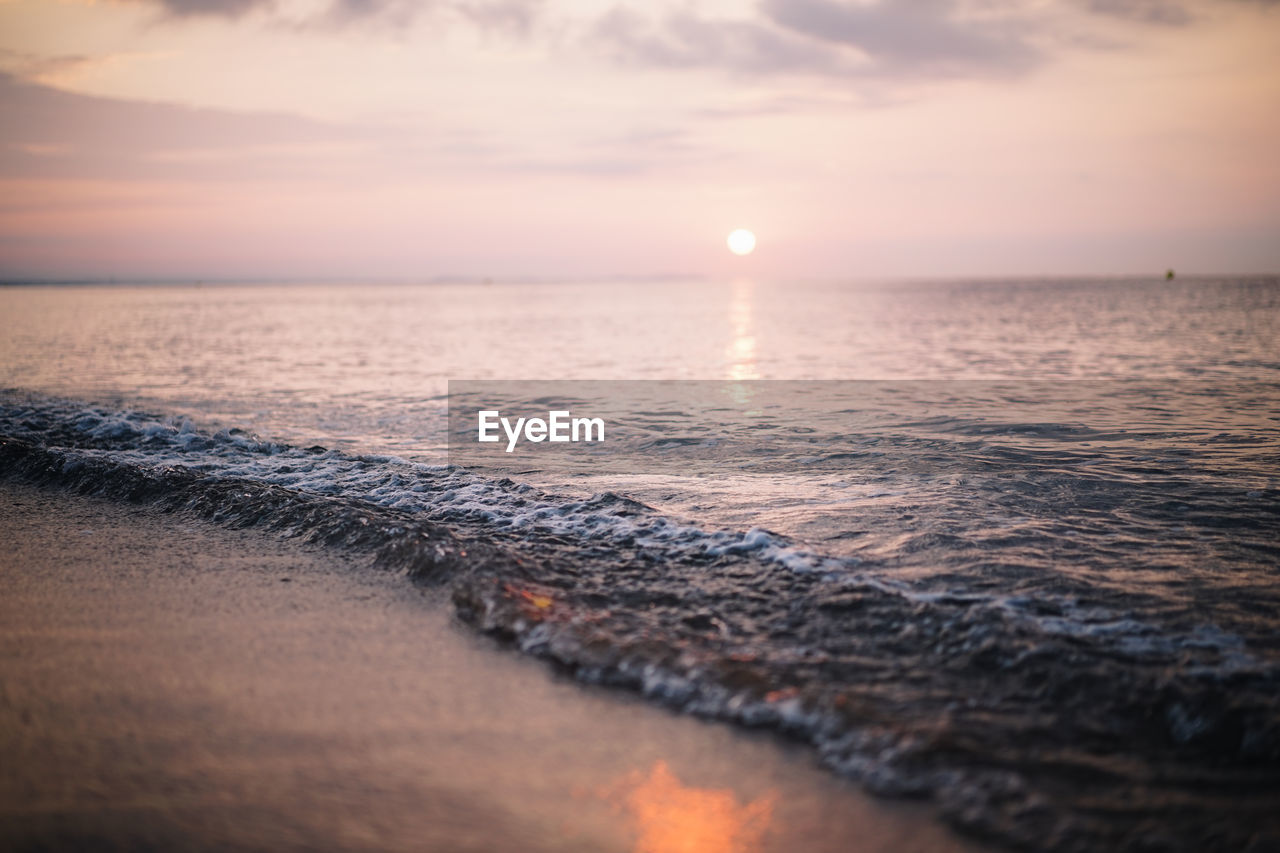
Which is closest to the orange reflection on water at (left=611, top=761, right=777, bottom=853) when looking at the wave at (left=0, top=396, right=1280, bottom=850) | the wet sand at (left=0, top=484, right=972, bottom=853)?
the wet sand at (left=0, top=484, right=972, bottom=853)

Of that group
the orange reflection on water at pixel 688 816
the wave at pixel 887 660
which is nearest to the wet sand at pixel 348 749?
the orange reflection on water at pixel 688 816

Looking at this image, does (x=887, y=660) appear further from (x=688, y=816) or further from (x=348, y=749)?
(x=348, y=749)

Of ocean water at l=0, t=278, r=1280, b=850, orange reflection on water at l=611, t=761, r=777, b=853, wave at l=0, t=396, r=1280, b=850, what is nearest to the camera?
orange reflection on water at l=611, t=761, r=777, b=853

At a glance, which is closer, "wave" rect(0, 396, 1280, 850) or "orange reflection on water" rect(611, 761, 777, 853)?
"orange reflection on water" rect(611, 761, 777, 853)

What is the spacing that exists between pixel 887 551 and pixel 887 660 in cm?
225

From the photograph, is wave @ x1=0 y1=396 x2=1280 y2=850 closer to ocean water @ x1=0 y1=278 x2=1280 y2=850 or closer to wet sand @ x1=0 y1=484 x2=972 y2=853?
ocean water @ x1=0 y1=278 x2=1280 y2=850

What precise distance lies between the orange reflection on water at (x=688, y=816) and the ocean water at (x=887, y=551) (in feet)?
2.24

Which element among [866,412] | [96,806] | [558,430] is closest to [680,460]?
[558,430]

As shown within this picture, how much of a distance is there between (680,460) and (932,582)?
616 cm

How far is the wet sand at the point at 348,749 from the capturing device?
134 inches

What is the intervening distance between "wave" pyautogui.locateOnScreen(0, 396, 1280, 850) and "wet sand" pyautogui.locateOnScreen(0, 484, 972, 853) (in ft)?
1.12

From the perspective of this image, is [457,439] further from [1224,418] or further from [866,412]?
[1224,418]

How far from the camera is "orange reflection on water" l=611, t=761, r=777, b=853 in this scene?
3.34 m

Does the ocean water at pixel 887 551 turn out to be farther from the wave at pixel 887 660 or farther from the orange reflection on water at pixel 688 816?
the orange reflection on water at pixel 688 816
